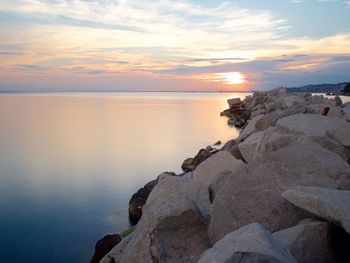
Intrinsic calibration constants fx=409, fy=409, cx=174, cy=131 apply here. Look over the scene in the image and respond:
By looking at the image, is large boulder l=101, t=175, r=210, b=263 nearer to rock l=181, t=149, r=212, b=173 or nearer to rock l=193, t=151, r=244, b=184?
rock l=193, t=151, r=244, b=184

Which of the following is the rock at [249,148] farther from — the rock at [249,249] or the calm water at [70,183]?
the rock at [249,249]

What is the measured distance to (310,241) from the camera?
378 centimetres

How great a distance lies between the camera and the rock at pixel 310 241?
3.71 meters

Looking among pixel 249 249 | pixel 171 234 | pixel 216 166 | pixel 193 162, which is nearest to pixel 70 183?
pixel 193 162

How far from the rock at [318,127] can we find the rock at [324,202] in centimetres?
315

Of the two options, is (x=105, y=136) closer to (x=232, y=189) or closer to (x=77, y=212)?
(x=77, y=212)

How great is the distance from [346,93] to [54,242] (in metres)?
82.5

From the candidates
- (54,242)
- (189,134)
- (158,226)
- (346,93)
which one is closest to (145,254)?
(158,226)

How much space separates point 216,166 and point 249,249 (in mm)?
4307

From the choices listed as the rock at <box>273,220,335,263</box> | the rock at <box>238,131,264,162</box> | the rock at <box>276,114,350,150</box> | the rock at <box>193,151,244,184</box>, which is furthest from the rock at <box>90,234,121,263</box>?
the rock at <box>273,220,335,263</box>

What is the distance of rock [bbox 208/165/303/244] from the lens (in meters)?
4.38

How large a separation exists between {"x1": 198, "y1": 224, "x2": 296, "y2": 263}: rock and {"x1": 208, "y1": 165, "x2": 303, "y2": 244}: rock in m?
1.14

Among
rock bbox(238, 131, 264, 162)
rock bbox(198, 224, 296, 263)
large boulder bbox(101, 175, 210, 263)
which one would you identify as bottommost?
large boulder bbox(101, 175, 210, 263)

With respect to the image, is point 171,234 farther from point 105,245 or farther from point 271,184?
point 105,245
